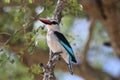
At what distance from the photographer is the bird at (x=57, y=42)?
2850 millimetres

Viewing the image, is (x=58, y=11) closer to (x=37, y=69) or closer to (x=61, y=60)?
(x=37, y=69)

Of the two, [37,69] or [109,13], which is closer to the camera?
[37,69]

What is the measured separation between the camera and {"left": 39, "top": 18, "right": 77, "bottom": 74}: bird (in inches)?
112

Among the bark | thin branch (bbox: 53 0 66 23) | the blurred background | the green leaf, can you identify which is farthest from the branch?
the bark

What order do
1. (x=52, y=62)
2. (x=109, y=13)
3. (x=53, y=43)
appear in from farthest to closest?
(x=109, y=13) < (x=53, y=43) < (x=52, y=62)

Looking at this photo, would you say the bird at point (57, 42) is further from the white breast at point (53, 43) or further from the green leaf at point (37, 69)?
the green leaf at point (37, 69)

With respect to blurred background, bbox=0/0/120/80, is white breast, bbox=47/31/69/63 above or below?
below

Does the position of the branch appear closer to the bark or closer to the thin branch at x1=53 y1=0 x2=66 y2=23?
the thin branch at x1=53 y1=0 x2=66 y2=23

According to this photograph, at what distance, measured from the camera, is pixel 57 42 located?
2.88m

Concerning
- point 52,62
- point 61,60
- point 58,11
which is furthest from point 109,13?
point 52,62

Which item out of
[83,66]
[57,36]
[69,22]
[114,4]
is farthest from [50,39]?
[69,22]

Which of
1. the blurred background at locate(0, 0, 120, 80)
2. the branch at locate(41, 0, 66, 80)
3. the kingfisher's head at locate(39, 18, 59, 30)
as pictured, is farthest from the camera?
the blurred background at locate(0, 0, 120, 80)

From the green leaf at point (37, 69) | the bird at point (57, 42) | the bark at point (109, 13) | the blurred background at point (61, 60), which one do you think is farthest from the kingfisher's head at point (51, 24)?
the bark at point (109, 13)

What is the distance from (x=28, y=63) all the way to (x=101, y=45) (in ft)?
4.67
